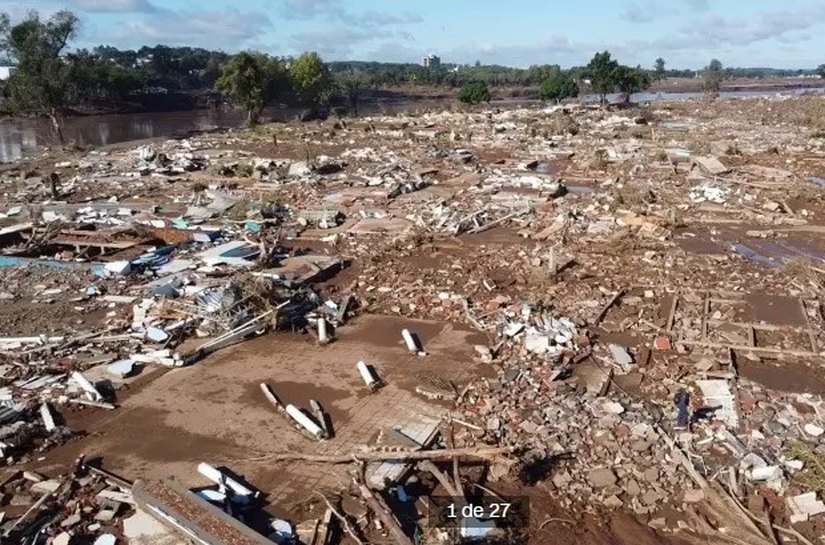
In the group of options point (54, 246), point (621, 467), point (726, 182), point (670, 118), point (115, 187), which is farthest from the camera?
point (670, 118)

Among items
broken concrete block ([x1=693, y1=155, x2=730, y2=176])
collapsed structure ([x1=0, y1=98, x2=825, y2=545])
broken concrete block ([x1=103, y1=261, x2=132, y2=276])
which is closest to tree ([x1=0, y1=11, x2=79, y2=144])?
collapsed structure ([x1=0, y1=98, x2=825, y2=545])

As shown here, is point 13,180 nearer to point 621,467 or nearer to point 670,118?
point 621,467

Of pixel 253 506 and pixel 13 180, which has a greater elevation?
pixel 13 180

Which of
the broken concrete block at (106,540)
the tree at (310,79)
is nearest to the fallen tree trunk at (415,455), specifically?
the broken concrete block at (106,540)

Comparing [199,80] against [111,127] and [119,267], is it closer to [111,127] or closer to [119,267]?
[111,127]

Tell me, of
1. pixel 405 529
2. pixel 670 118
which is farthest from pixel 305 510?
pixel 670 118

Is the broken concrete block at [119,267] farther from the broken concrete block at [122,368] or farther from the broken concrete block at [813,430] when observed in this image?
the broken concrete block at [813,430]
